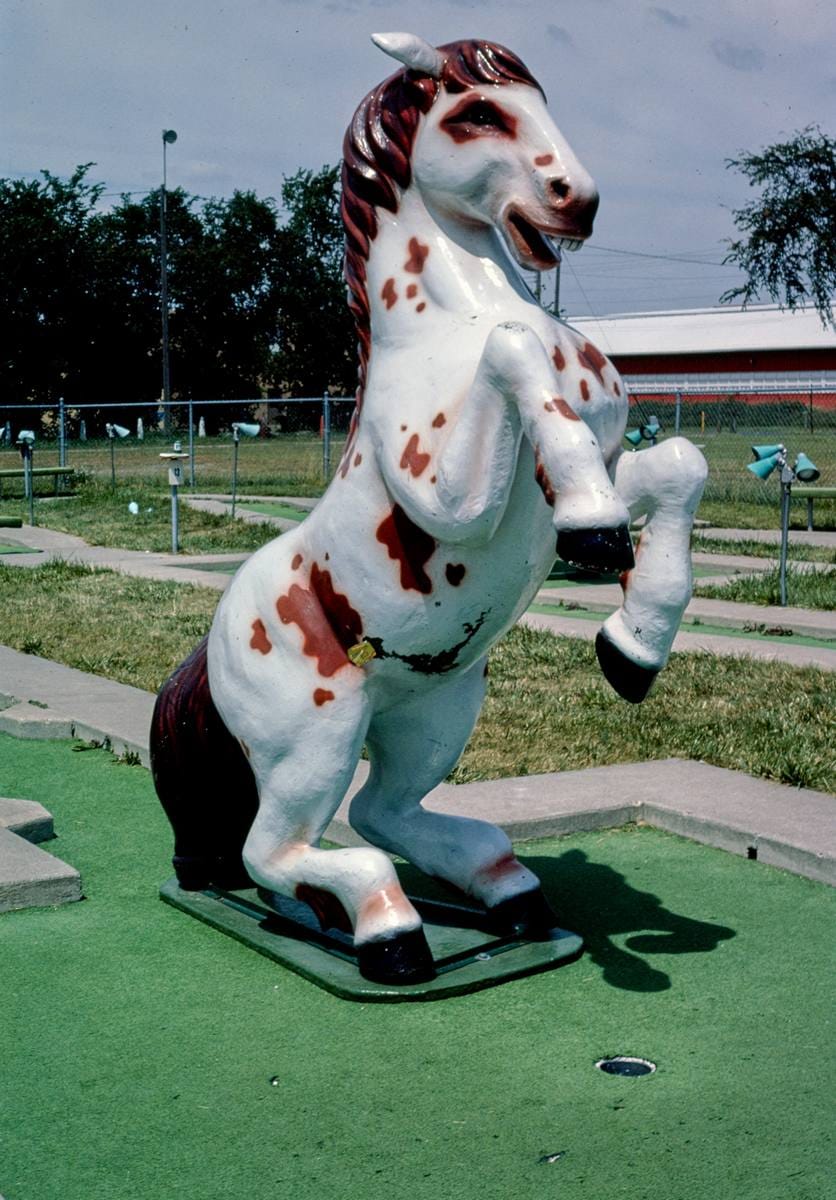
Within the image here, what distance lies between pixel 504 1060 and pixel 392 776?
35.8 inches

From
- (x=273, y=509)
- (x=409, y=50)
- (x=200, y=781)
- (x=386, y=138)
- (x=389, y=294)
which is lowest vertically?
(x=273, y=509)

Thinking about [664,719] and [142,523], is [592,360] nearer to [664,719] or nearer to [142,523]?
[664,719]

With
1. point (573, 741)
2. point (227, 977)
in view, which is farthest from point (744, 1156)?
point (573, 741)

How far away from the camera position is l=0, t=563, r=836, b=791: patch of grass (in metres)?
5.53

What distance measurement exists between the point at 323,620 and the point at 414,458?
0.51m

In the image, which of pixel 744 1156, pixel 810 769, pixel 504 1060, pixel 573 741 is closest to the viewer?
pixel 744 1156

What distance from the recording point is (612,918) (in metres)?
3.89

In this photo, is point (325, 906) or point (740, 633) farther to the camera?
point (740, 633)

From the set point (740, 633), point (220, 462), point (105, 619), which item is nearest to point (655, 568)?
point (740, 633)

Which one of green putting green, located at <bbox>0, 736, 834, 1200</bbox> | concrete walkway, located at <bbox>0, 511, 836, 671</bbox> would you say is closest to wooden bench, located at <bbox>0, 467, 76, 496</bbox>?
concrete walkway, located at <bbox>0, 511, 836, 671</bbox>

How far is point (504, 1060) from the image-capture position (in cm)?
Result: 300

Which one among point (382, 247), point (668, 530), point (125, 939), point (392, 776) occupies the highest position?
point (382, 247)

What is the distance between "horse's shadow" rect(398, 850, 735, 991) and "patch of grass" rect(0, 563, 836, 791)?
1.01 meters

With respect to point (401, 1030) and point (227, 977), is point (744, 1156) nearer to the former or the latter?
point (401, 1030)
